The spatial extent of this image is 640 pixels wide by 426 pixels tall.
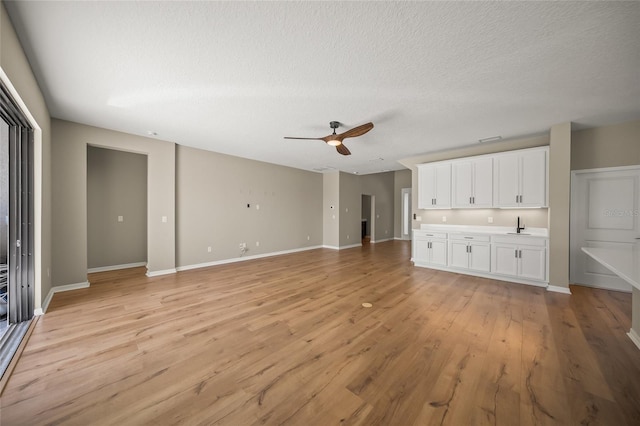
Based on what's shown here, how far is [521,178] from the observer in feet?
14.1

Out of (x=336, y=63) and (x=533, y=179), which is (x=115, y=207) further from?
(x=533, y=179)

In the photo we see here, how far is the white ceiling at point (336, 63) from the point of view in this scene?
1681 mm

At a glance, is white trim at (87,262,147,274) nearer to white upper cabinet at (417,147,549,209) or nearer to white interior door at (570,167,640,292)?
white upper cabinet at (417,147,549,209)

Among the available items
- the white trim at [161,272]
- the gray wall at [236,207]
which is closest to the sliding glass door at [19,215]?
the white trim at [161,272]

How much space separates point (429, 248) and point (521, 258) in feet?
5.19

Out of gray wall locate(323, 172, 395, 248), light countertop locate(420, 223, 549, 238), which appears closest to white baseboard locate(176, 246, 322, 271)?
gray wall locate(323, 172, 395, 248)

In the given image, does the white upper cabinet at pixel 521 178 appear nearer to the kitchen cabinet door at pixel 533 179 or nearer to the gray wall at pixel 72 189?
the kitchen cabinet door at pixel 533 179

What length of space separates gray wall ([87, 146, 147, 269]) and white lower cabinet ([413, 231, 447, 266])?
21.2ft

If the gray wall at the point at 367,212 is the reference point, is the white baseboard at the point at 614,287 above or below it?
below

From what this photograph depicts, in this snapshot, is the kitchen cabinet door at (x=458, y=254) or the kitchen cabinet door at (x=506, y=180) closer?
the kitchen cabinet door at (x=506, y=180)

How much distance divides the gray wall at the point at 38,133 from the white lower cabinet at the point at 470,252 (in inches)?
248

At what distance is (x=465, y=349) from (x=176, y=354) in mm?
2658

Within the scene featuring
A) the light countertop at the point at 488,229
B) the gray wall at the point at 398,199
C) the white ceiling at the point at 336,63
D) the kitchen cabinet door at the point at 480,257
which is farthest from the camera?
the gray wall at the point at 398,199

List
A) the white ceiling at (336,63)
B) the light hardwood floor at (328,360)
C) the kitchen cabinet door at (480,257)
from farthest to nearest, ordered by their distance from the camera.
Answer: the kitchen cabinet door at (480,257), the white ceiling at (336,63), the light hardwood floor at (328,360)
